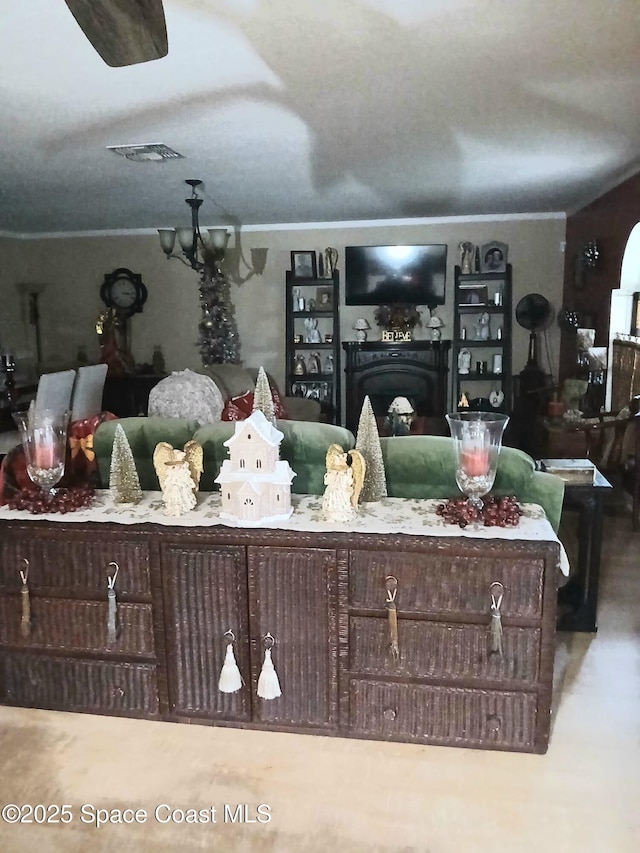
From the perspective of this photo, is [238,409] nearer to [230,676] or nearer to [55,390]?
[230,676]

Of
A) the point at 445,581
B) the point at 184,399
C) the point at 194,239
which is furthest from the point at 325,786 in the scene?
the point at 194,239

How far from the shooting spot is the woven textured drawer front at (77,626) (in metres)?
2.13

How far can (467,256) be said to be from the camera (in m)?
5.98

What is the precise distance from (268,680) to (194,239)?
3.42m

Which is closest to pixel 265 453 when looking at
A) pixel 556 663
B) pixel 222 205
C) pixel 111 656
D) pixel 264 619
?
pixel 264 619

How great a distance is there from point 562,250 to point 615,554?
3415mm

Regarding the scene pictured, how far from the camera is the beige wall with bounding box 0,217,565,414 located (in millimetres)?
6043

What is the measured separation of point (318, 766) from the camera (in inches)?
77.2

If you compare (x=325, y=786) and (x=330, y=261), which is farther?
(x=330, y=261)

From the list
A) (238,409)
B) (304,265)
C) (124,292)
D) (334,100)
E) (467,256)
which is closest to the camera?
(334,100)

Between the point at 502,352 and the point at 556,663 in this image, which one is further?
the point at 502,352

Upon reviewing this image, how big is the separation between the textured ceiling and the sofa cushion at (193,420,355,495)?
1207 mm

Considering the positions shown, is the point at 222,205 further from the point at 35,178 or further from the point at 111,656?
the point at 111,656

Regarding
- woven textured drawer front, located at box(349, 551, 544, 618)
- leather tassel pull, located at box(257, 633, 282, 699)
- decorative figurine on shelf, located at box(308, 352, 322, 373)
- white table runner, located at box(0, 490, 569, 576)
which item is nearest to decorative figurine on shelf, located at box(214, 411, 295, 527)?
white table runner, located at box(0, 490, 569, 576)
